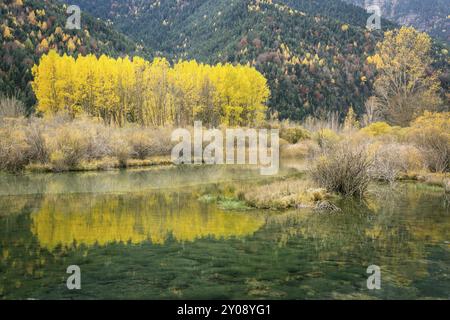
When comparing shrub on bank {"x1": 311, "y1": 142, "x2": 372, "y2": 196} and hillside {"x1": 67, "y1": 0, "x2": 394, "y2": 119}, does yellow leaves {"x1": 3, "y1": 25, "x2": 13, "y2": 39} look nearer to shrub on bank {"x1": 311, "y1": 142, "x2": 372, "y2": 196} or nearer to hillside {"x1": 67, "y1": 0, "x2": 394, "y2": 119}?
hillside {"x1": 67, "y1": 0, "x2": 394, "y2": 119}

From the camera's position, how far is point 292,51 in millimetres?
117188

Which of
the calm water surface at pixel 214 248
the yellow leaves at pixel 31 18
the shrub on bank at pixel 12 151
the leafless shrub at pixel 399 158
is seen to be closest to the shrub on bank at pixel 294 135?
the leafless shrub at pixel 399 158

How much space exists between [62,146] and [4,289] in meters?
21.2

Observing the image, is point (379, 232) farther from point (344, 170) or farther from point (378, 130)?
point (378, 130)

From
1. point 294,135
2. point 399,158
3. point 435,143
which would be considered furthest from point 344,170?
point 294,135

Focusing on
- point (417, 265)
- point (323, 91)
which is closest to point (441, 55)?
point (323, 91)

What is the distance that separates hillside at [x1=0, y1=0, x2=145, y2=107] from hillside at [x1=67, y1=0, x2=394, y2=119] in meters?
33.7

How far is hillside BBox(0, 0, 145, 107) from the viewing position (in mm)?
71438

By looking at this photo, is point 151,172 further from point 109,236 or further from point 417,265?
point 417,265

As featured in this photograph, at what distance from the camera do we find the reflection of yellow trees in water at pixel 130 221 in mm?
11844

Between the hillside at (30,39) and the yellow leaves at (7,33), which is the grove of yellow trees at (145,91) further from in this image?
the yellow leaves at (7,33)

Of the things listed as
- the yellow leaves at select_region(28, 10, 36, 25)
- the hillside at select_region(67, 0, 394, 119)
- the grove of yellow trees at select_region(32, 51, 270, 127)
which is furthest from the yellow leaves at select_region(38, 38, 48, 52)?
the hillside at select_region(67, 0, 394, 119)
